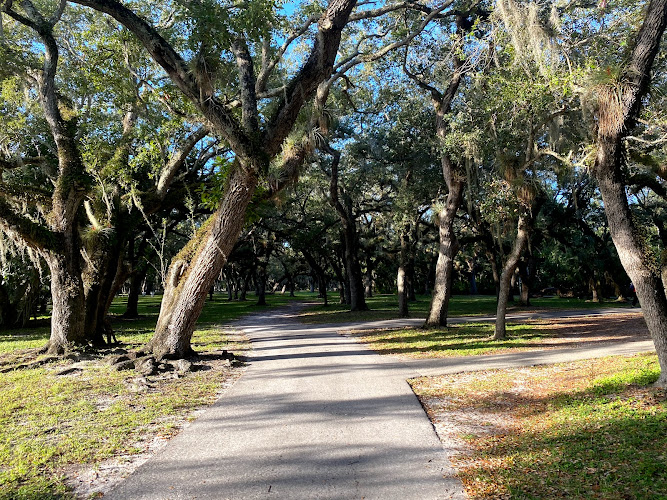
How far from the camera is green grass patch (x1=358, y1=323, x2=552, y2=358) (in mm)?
10961

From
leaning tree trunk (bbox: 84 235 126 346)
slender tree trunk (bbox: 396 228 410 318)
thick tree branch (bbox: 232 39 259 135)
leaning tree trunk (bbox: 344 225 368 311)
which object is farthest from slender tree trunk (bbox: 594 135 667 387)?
leaning tree trunk (bbox: 344 225 368 311)

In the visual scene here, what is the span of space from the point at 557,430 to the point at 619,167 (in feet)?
11.3

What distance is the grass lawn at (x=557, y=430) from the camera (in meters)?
3.63

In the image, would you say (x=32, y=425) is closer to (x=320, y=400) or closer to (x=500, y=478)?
(x=320, y=400)

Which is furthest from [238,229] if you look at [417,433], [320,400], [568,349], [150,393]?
[568,349]

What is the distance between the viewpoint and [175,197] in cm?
1322

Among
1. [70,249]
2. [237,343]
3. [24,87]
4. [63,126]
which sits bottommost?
[237,343]

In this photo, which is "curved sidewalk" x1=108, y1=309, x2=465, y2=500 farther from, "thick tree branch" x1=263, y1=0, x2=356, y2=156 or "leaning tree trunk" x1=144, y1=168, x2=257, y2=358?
"thick tree branch" x1=263, y1=0, x2=356, y2=156

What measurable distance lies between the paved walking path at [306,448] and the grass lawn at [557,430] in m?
0.35

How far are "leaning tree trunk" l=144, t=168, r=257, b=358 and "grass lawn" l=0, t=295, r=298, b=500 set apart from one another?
0.94m

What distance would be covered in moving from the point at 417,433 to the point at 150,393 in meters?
4.09

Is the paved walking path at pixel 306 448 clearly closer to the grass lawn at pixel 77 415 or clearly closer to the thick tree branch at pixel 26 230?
the grass lawn at pixel 77 415

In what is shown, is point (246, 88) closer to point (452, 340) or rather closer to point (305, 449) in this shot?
point (305, 449)

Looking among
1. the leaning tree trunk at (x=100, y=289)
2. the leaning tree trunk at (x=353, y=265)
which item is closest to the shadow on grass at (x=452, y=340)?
the leaning tree trunk at (x=100, y=289)
